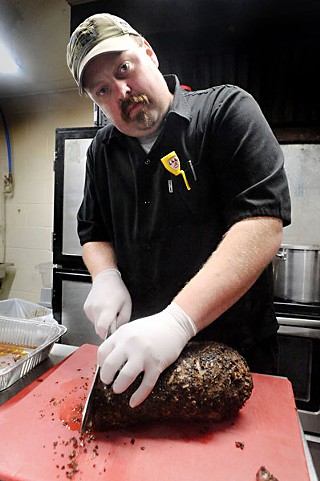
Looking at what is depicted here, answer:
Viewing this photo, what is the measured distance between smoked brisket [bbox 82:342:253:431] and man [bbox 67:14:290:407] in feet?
0.12

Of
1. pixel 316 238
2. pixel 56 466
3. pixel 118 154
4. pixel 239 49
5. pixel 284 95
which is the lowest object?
pixel 56 466

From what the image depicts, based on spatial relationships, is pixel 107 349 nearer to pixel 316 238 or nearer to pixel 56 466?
pixel 56 466

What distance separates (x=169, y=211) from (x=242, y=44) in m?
1.76

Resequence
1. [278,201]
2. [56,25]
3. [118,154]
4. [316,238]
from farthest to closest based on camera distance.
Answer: [56,25] → [316,238] → [118,154] → [278,201]

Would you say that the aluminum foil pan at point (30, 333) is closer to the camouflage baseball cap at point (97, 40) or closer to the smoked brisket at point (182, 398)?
the smoked brisket at point (182, 398)

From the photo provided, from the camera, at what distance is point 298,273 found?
1916mm

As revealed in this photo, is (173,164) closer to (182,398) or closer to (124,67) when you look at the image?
(124,67)

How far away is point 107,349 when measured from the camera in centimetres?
85

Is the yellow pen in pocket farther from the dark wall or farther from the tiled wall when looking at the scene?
the tiled wall

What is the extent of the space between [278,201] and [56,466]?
2.74 feet

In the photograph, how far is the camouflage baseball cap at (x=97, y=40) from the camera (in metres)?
1.00

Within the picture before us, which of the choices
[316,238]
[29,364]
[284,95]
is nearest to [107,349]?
[29,364]

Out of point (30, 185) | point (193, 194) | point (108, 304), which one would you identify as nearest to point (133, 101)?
point (193, 194)

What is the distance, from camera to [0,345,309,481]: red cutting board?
2.25 ft
